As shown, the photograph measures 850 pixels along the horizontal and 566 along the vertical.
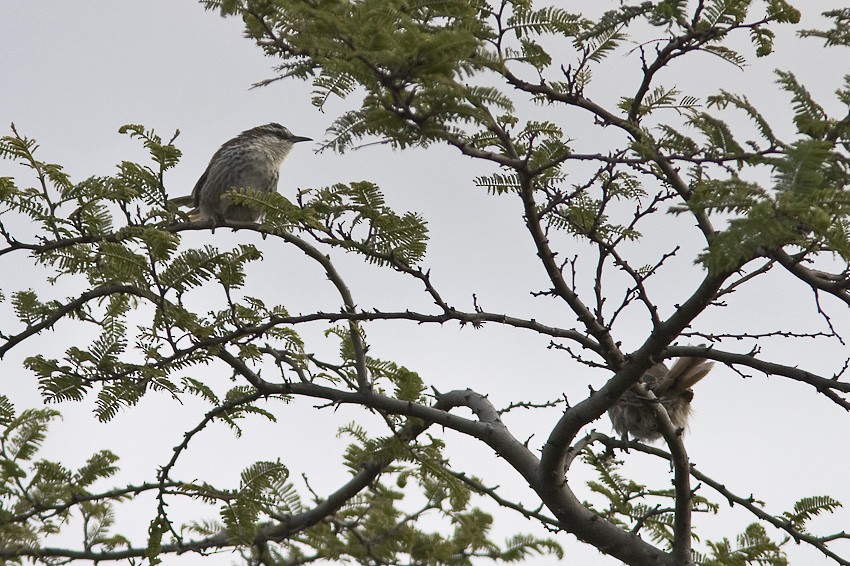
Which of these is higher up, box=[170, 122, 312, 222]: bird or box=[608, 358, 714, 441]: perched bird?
box=[170, 122, 312, 222]: bird

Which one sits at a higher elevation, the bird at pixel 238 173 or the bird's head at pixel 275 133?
the bird's head at pixel 275 133

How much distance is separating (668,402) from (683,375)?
1.57ft

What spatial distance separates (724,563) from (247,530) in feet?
8.29

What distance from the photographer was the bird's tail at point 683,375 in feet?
22.6

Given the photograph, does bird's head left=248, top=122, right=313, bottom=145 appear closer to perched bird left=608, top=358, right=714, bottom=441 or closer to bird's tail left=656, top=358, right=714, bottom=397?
perched bird left=608, top=358, right=714, bottom=441

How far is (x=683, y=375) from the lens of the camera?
698cm

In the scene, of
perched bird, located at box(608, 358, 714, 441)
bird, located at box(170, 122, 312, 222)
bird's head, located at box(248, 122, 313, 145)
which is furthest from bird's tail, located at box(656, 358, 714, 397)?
bird's head, located at box(248, 122, 313, 145)

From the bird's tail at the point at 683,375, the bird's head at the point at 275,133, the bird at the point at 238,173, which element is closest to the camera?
the bird's tail at the point at 683,375

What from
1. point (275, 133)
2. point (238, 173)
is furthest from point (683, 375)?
point (275, 133)

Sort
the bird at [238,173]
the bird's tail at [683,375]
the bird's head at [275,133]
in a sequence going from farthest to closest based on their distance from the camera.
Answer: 1. the bird's head at [275,133]
2. the bird at [238,173]
3. the bird's tail at [683,375]

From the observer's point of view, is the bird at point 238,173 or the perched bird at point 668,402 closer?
the perched bird at point 668,402

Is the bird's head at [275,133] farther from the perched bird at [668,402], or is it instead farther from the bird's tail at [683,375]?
the bird's tail at [683,375]

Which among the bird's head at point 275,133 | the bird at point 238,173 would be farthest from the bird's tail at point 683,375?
the bird's head at point 275,133

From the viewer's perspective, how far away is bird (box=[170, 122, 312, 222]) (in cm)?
844
